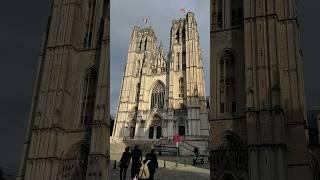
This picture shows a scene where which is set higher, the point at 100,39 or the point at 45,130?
the point at 100,39

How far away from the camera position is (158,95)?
242 ft

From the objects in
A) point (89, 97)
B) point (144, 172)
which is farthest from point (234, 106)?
point (89, 97)

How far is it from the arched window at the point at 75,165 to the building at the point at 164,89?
37.3m

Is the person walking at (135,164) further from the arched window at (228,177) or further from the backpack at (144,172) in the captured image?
the arched window at (228,177)

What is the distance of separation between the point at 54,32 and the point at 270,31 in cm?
1271

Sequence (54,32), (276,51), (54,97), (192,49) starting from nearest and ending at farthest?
(276,51)
(54,97)
(54,32)
(192,49)

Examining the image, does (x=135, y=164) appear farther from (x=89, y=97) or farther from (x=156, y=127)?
(x=156, y=127)

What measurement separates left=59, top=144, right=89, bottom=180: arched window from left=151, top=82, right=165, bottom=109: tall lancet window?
1849 inches

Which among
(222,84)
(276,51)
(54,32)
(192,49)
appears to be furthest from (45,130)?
(192,49)

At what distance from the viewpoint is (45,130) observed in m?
25.0

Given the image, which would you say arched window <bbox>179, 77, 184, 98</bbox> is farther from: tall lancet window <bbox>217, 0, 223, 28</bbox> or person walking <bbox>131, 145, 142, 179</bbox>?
person walking <bbox>131, 145, 142, 179</bbox>

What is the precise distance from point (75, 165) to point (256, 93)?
1040 centimetres

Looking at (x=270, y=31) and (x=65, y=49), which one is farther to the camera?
(x=65, y=49)

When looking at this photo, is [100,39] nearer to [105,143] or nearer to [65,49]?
[65,49]
